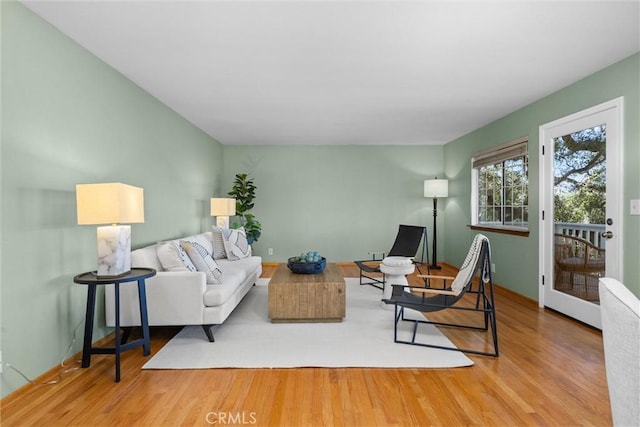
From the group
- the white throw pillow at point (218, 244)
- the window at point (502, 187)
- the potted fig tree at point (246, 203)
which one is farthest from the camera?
the potted fig tree at point (246, 203)

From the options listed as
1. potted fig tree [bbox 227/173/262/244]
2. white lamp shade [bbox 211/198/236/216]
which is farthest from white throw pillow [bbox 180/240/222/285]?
potted fig tree [bbox 227/173/262/244]

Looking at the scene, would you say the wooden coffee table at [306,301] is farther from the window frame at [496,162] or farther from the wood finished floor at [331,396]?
the window frame at [496,162]

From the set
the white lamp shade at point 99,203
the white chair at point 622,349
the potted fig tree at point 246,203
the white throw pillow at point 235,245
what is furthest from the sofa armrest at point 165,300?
the potted fig tree at point 246,203

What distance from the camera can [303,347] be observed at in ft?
9.36

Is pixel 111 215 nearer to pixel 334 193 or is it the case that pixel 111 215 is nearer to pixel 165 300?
pixel 165 300

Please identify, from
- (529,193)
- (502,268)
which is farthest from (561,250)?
(502,268)

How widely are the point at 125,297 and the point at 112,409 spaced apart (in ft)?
3.48

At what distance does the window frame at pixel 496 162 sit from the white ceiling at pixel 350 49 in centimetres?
51

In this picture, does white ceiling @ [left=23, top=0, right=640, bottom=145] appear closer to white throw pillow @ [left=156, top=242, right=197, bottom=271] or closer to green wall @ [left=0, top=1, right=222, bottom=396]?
green wall @ [left=0, top=1, right=222, bottom=396]

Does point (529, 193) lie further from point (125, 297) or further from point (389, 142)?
point (125, 297)

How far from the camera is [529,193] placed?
4273mm

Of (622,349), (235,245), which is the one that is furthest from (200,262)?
(622,349)

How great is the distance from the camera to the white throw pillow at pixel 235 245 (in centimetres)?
469

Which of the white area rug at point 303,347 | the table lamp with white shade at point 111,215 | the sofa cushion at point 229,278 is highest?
the table lamp with white shade at point 111,215
